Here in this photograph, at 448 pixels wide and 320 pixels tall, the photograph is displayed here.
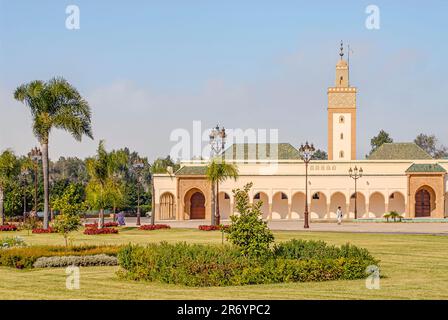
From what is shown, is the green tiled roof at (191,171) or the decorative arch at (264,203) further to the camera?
the decorative arch at (264,203)

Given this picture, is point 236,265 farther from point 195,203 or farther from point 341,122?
point 341,122

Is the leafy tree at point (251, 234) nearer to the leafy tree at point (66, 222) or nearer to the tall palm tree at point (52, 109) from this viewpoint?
the leafy tree at point (66, 222)

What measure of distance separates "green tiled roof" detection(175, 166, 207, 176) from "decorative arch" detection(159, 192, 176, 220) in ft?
11.6

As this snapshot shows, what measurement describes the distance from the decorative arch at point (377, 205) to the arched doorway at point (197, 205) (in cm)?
1553

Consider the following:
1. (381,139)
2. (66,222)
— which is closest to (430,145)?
(381,139)

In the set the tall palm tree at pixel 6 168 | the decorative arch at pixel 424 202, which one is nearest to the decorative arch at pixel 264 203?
the decorative arch at pixel 424 202

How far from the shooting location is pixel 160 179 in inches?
2702

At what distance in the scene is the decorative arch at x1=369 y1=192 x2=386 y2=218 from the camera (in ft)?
227

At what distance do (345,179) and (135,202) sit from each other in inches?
1124

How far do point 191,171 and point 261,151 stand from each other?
27.5 ft

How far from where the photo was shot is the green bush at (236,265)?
18094 mm

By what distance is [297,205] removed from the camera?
69.9m
